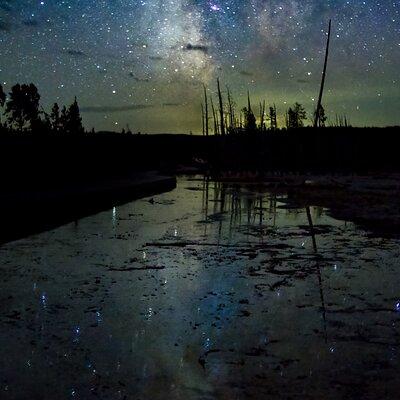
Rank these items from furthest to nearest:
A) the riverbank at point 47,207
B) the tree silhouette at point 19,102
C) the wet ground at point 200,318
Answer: the tree silhouette at point 19,102 → the riverbank at point 47,207 → the wet ground at point 200,318

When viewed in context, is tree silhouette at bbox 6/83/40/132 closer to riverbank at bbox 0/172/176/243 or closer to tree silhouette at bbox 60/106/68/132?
tree silhouette at bbox 60/106/68/132

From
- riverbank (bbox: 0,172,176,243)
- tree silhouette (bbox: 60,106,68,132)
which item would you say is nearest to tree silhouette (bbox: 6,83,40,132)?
tree silhouette (bbox: 60,106,68,132)

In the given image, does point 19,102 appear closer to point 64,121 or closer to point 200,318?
point 64,121

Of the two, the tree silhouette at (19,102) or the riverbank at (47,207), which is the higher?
the tree silhouette at (19,102)

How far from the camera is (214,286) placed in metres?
6.99

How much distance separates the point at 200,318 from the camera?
5.55 metres

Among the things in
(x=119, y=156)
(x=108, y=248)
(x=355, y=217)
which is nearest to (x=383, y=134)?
(x=119, y=156)

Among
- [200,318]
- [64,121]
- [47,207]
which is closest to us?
[200,318]

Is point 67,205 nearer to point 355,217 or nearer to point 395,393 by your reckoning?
point 355,217

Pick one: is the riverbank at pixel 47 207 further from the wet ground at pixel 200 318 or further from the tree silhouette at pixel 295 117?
the tree silhouette at pixel 295 117

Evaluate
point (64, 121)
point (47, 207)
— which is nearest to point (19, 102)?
point (64, 121)

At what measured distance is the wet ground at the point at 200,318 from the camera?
3.94m

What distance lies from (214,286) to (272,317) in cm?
151

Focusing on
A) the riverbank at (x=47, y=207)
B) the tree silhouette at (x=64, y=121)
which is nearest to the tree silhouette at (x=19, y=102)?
the tree silhouette at (x=64, y=121)
